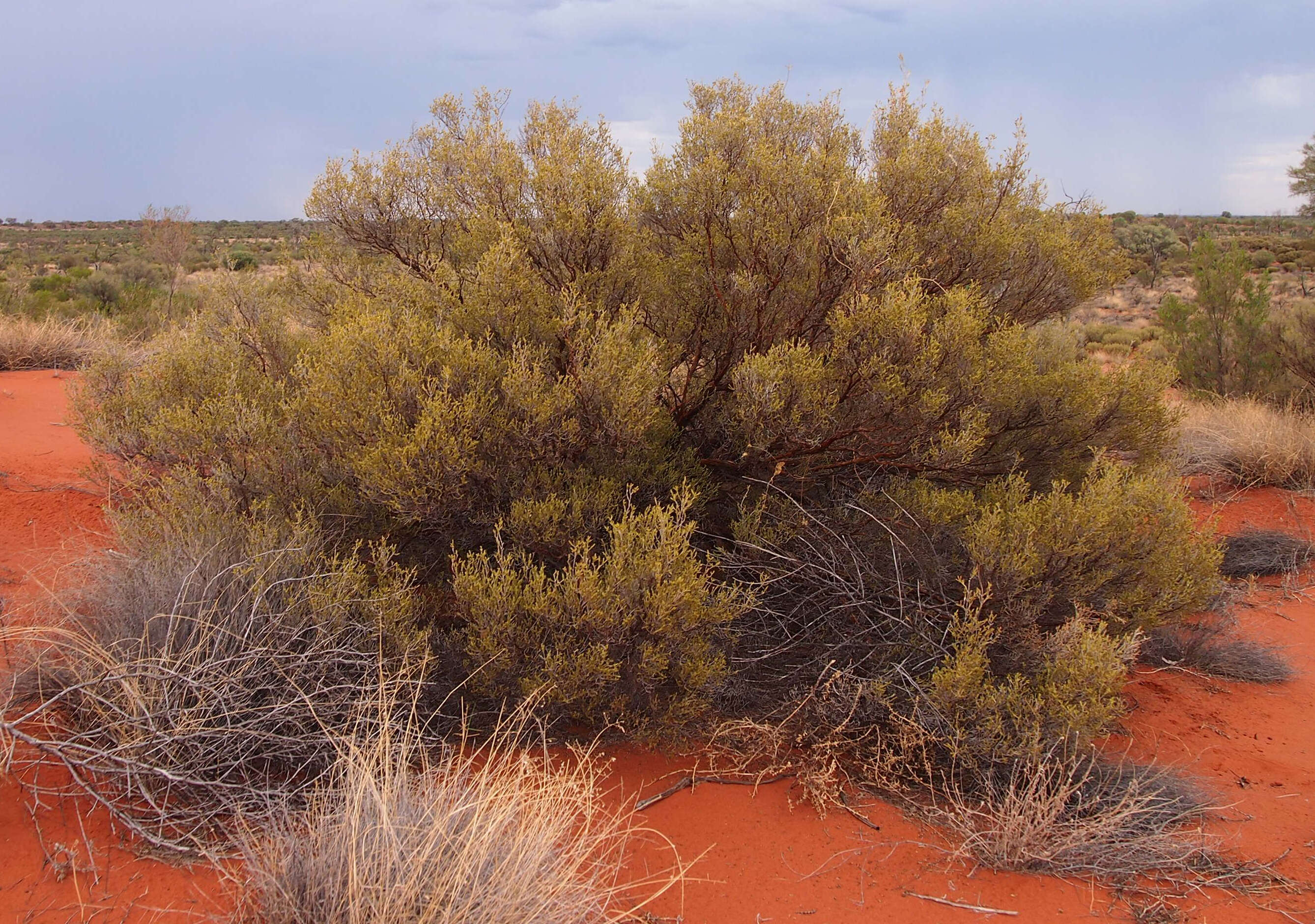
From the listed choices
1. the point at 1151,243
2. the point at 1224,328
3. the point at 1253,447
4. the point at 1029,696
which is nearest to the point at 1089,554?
the point at 1029,696

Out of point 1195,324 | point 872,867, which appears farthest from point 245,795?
point 1195,324

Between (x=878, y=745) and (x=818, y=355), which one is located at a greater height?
(x=818, y=355)

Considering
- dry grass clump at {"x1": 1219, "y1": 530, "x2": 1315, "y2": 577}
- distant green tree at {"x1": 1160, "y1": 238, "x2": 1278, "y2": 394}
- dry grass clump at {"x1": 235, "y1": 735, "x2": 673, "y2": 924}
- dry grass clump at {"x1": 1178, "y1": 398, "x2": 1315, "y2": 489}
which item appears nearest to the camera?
dry grass clump at {"x1": 235, "y1": 735, "x2": 673, "y2": 924}

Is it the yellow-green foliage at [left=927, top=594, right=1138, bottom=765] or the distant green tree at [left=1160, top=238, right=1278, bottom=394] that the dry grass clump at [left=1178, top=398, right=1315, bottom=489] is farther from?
the yellow-green foliage at [left=927, top=594, right=1138, bottom=765]

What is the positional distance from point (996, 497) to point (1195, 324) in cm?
986

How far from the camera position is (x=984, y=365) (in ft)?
14.4

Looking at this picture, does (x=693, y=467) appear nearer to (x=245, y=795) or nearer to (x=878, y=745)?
(x=878, y=745)

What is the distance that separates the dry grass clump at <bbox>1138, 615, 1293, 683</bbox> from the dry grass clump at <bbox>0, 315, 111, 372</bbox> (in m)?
12.2

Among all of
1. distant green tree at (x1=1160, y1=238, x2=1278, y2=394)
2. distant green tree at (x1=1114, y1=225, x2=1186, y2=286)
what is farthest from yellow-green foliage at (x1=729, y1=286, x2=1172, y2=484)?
distant green tree at (x1=1114, y1=225, x2=1186, y2=286)

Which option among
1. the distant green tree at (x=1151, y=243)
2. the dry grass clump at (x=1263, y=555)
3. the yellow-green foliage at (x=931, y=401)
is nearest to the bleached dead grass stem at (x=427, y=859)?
the yellow-green foliage at (x=931, y=401)

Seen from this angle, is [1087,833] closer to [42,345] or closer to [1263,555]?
[1263,555]

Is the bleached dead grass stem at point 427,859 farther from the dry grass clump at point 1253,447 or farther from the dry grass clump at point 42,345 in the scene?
the dry grass clump at point 42,345

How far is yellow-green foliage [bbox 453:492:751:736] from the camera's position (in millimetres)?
3611

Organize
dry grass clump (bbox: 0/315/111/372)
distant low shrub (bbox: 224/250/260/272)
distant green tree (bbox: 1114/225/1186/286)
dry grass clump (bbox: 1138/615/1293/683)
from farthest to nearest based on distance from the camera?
distant green tree (bbox: 1114/225/1186/286), distant low shrub (bbox: 224/250/260/272), dry grass clump (bbox: 0/315/111/372), dry grass clump (bbox: 1138/615/1293/683)
